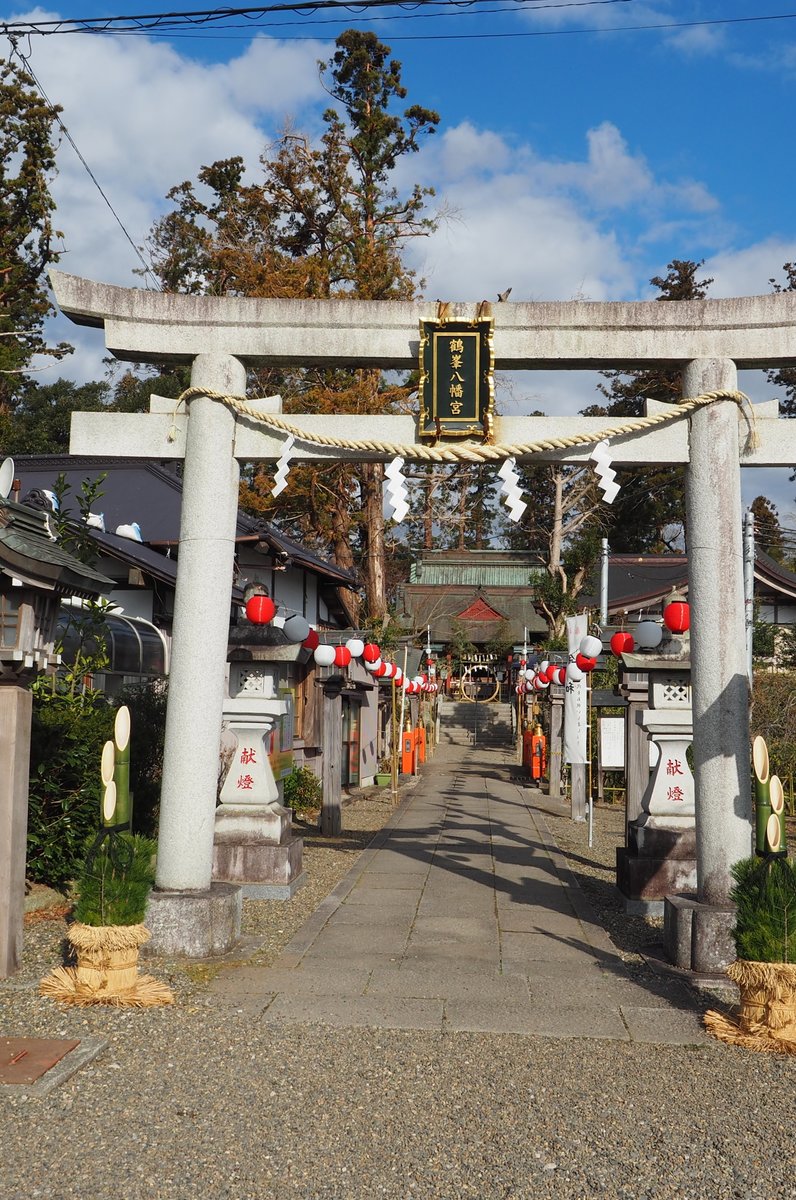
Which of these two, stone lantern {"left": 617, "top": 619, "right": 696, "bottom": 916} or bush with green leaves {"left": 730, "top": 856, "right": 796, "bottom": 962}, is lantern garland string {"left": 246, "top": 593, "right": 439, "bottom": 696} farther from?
bush with green leaves {"left": 730, "top": 856, "right": 796, "bottom": 962}

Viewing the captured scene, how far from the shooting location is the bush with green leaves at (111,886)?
574 centimetres

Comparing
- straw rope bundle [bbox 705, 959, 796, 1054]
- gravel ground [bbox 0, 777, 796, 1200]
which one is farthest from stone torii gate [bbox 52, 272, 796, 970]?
gravel ground [bbox 0, 777, 796, 1200]

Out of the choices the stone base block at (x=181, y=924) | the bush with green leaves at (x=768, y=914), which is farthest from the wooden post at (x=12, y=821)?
the bush with green leaves at (x=768, y=914)

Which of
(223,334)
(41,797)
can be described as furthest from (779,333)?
(41,797)

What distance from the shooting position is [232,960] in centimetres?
680

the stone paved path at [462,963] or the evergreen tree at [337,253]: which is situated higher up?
the evergreen tree at [337,253]

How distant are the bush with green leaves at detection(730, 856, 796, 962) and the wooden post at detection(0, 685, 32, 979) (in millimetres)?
4484

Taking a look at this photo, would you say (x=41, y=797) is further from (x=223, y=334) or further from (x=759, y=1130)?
(x=759, y=1130)

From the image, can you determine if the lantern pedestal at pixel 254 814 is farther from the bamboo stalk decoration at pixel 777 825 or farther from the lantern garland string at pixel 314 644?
the bamboo stalk decoration at pixel 777 825

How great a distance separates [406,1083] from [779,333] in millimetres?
5468

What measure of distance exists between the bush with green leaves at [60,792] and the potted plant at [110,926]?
8.15ft

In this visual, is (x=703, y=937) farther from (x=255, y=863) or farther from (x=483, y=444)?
(x=255, y=863)

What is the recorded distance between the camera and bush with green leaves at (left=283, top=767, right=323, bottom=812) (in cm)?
1562

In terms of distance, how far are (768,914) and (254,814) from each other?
5.42 m
